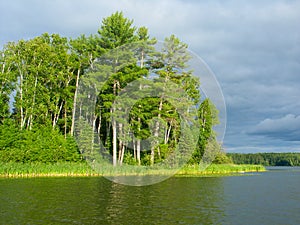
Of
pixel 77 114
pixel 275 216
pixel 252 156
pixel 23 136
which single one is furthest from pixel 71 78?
pixel 252 156

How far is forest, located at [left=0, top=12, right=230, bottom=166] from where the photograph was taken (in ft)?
128

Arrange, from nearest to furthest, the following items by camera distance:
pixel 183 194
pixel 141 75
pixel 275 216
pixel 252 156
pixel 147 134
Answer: pixel 275 216, pixel 183 194, pixel 141 75, pixel 147 134, pixel 252 156

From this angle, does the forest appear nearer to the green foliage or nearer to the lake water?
the green foliage

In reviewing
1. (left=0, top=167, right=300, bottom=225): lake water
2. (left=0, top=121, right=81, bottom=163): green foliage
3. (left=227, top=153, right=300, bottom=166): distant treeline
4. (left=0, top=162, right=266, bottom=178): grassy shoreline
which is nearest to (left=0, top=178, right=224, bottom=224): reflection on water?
(left=0, top=167, right=300, bottom=225): lake water

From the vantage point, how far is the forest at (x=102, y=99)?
39.1m

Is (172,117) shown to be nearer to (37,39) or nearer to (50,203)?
(37,39)

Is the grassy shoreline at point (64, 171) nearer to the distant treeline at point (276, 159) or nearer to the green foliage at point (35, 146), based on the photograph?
the green foliage at point (35, 146)

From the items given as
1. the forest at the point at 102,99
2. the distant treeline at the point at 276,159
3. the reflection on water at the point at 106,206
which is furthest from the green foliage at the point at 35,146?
the distant treeline at the point at 276,159

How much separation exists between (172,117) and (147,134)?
3694mm

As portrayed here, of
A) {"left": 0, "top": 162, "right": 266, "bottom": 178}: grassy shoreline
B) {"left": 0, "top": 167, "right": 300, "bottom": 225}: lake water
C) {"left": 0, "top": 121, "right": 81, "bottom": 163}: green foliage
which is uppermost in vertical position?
{"left": 0, "top": 121, "right": 81, "bottom": 163}: green foliage

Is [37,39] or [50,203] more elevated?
[37,39]

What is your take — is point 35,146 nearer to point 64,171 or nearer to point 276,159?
point 64,171

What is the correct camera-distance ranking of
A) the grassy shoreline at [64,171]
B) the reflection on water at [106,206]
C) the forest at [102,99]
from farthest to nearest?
the forest at [102,99] → the grassy shoreline at [64,171] → the reflection on water at [106,206]

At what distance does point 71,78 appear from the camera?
4791cm
